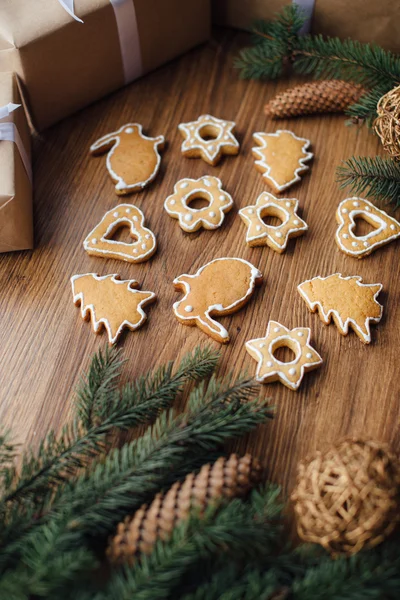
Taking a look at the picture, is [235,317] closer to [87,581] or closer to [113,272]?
[113,272]

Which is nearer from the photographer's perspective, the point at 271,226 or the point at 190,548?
the point at 190,548

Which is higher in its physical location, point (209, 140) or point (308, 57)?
point (308, 57)

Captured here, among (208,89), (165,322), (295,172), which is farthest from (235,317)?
(208,89)

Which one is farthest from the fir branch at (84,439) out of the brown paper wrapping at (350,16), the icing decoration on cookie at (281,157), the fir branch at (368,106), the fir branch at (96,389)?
the brown paper wrapping at (350,16)

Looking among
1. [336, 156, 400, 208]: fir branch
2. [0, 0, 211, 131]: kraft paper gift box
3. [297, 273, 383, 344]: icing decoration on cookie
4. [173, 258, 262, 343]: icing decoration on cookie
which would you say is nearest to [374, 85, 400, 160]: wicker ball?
[336, 156, 400, 208]: fir branch

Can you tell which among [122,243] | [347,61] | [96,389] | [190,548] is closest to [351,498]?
[190,548]

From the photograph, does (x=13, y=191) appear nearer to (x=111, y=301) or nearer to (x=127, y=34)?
(x=111, y=301)

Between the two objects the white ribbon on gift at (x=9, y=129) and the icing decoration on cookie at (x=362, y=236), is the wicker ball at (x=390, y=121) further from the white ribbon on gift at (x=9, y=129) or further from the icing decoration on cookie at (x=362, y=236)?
the white ribbon on gift at (x=9, y=129)
